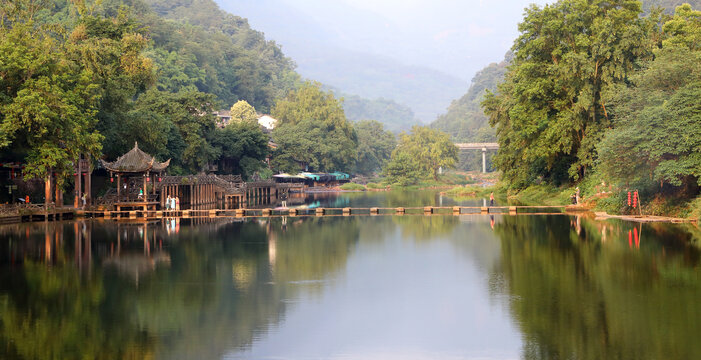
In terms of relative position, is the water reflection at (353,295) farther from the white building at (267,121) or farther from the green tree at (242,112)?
the white building at (267,121)

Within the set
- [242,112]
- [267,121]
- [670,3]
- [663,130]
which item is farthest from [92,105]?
[670,3]

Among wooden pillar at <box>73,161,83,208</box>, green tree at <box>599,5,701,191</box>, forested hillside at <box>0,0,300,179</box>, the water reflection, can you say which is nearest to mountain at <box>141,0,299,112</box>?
forested hillside at <box>0,0,300,179</box>

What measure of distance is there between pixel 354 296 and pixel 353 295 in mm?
159

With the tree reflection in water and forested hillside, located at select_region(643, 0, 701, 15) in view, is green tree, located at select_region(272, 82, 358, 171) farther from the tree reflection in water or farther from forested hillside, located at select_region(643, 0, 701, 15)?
the tree reflection in water

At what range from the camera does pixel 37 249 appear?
31.1m

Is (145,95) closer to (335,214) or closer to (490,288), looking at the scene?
(335,214)

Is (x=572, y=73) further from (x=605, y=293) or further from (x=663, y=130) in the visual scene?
(x=605, y=293)

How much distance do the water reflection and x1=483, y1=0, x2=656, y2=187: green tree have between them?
→ 15317 mm

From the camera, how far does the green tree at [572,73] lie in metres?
49.5

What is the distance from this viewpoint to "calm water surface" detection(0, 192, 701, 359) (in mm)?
15898

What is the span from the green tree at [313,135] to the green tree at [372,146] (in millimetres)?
16174

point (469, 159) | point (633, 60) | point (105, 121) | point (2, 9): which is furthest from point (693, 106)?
point (469, 159)

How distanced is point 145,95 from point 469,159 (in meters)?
104

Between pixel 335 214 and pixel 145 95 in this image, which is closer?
pixel 335 214
